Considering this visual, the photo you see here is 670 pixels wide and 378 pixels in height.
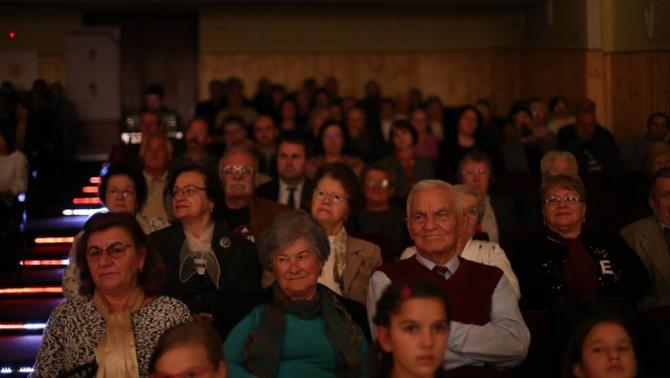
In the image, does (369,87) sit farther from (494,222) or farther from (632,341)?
(632,341)

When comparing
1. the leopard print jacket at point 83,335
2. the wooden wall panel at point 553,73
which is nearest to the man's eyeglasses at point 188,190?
the leopard print jacket at point 83,335

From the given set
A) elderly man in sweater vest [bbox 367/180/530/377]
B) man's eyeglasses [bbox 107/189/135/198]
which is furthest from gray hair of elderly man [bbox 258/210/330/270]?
man's eyeglasses [bbox 107/189/135/198]

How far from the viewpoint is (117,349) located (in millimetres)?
3549

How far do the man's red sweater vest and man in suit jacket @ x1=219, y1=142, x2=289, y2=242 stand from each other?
5.89ft

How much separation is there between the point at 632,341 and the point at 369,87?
911 centimetres

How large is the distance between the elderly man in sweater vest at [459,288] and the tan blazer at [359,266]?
83cm

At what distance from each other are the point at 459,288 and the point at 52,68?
402 inches

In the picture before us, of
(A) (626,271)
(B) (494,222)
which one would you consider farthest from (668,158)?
(A) (626,271)

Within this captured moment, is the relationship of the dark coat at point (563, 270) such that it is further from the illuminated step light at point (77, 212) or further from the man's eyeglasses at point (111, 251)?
the illuminated step light at point (77, 212)

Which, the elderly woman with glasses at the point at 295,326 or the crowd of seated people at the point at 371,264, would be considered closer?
the crowd of seated people at the point at 371,264

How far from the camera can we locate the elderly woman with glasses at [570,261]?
466 cm

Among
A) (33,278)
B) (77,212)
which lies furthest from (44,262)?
(77,212)

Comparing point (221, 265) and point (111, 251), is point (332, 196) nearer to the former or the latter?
point (221, 265)

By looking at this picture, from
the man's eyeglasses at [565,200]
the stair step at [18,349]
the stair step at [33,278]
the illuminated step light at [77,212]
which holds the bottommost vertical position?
the stair step at [18,349]
